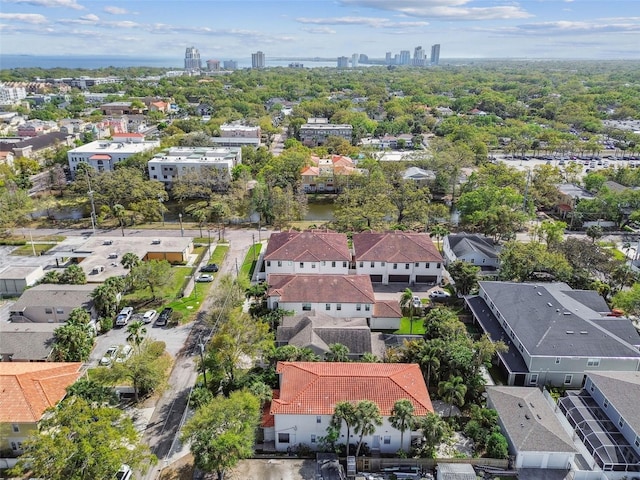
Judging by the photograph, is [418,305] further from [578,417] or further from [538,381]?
[578,417]

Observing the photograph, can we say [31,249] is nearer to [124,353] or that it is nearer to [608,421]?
[124,353]

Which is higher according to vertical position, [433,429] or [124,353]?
[433,429]

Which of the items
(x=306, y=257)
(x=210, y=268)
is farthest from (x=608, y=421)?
(x=210, y=268)

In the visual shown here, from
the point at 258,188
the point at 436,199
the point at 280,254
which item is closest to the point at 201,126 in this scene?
the point at 258,188

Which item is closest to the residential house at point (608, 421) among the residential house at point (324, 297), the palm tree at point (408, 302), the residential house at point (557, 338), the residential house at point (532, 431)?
the residential house at point (532, 431)

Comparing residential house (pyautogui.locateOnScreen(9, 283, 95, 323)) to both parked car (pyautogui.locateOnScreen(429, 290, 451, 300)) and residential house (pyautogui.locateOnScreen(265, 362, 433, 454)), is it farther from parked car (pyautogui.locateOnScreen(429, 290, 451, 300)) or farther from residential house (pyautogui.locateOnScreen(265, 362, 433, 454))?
parked car (pyautogui.locateOnScreen(429, 290, 451, 300))

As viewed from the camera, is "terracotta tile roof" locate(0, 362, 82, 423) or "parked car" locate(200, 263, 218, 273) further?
"parked car" locate(200, 263, 218, 273)

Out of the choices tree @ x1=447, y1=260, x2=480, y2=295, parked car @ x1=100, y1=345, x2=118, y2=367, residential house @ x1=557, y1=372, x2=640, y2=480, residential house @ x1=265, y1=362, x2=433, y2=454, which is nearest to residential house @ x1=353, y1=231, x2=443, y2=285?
tree @ x1=447, y1=260, x2=480, y2=295
